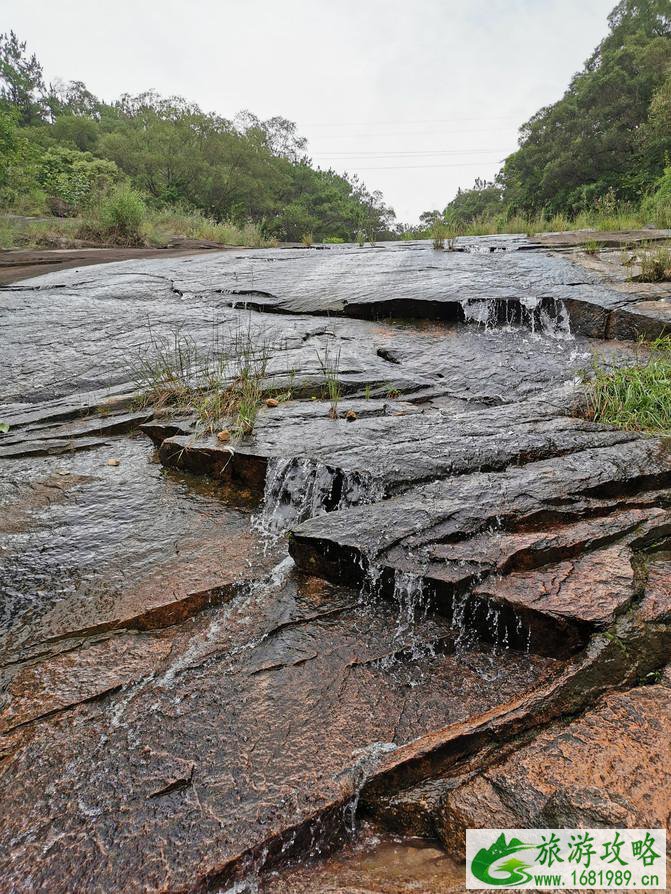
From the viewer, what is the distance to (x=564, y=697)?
65.1 inches

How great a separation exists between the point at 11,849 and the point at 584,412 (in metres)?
3.41

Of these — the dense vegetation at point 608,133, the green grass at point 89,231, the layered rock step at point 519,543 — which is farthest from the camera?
the dense vegetation at point 608,133

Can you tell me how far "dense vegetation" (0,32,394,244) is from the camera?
12266 mm

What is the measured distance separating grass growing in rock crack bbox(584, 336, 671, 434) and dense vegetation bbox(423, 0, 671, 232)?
16.3m

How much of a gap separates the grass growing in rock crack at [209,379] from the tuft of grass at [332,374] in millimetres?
474

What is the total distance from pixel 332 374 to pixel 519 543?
2.20m

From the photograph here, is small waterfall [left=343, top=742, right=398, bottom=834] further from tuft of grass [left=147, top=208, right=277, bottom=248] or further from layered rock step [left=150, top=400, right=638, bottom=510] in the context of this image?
tuft of grass [left=147, top=208, right=277, bottom=248]

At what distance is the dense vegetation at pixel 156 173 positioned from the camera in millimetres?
12266

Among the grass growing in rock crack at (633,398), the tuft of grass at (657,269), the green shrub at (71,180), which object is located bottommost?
the grass growing in rock crack at (633,398)

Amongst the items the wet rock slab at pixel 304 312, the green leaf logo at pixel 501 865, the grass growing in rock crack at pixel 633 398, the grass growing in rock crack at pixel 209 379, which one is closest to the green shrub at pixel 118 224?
the wet rock slab at pixel 304 312

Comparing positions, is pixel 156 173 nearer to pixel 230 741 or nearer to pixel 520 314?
pixel 520 314

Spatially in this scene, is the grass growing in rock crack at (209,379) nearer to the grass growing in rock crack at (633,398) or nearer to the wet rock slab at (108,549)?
the wet rock slab at (108,549)

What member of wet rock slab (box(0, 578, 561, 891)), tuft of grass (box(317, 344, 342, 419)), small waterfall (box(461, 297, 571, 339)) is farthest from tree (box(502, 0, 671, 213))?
wet rock slab (box(0, 578, 561, 891))

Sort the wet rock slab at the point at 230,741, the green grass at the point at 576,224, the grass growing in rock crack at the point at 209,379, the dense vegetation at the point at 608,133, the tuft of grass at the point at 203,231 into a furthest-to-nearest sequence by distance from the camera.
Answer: the dense vegetation at the point at 608,133, the tuft of grass at the point at 203,231, the green grass at the point at 576,224, the grass growing in rock crack at the point at 209,379, the wet rock slab at the point at 230,741
